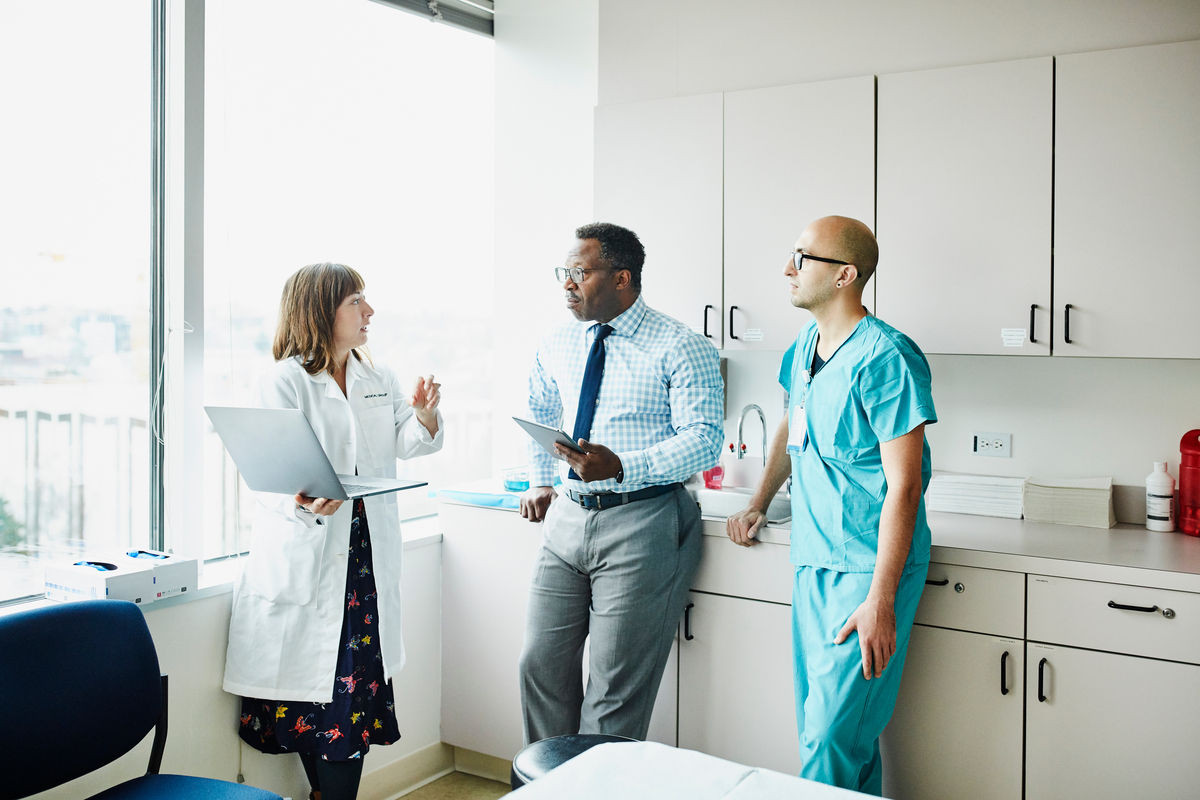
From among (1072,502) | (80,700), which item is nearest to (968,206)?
(1072,502)

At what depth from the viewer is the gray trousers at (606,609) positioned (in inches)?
97.4

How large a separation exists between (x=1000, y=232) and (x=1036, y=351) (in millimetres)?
322

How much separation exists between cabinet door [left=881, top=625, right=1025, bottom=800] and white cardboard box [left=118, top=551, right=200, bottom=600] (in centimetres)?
178

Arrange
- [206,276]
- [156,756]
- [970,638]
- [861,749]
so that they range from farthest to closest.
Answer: [206,276], [970,638], [861,749], [156,756]

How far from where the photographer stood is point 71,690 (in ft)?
6.13

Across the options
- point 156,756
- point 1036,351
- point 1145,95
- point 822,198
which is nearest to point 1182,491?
point 1036,351

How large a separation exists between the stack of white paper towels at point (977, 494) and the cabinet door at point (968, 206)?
41cm

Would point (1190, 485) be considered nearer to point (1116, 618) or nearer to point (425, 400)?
point (1116, 618)

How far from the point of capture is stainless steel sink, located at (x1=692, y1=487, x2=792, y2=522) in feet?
9.08

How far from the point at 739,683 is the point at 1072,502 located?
1021mm

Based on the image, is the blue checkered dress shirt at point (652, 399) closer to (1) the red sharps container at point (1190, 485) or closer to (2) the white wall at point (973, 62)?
(2) the white wall at point (973, 62)

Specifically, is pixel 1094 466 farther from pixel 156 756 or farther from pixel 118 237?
pixel 118 237

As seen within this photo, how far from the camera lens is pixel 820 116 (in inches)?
108

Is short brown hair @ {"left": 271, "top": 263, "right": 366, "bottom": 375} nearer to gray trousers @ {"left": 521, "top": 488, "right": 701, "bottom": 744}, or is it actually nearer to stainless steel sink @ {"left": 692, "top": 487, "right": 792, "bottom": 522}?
gray trousers @ {"left": 521, "top": 488, "right": 701, "bottom": 744}
